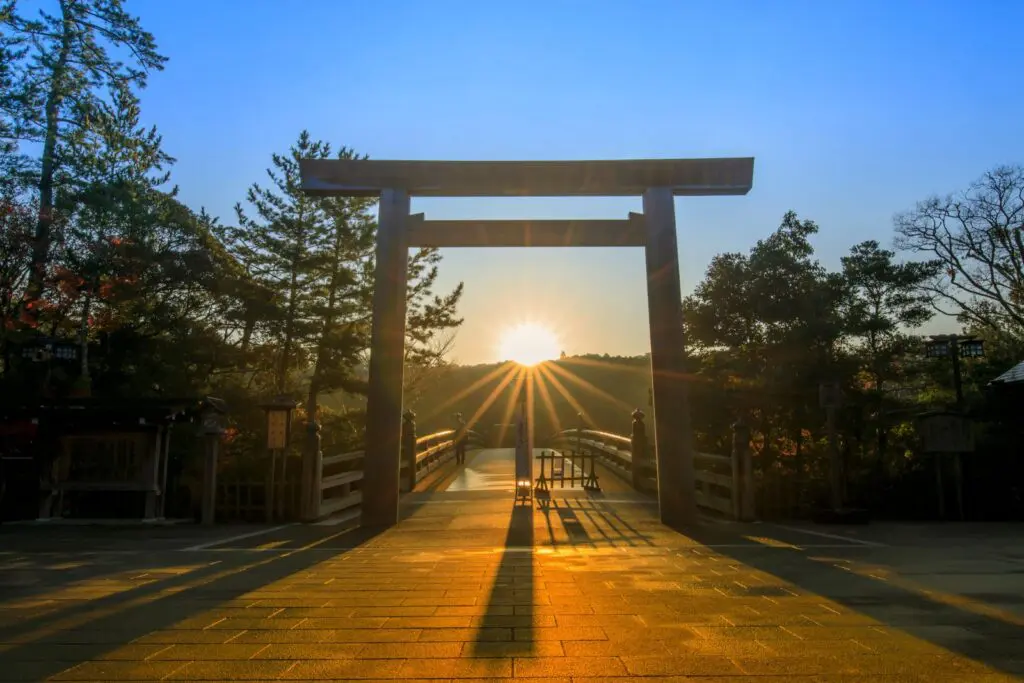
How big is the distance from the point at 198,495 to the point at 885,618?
9.70 meters

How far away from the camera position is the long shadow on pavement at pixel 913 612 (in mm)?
3021

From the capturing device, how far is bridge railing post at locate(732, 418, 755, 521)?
978 cm

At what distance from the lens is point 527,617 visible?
3760 millimetres

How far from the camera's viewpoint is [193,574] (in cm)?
537

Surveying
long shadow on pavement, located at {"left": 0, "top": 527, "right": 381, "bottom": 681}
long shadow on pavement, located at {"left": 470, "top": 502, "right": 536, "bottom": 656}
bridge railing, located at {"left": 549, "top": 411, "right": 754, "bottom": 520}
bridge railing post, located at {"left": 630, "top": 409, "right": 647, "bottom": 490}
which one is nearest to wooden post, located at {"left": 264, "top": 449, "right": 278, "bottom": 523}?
long shadow on pavement, located at {"left": 0, "top": 527, "right": 381, "bottom": 681}

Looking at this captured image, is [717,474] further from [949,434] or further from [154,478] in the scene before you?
[154,478]

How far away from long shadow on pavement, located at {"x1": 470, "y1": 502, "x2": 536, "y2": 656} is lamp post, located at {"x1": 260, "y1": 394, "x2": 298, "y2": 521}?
449cm

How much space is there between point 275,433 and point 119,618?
6.71m

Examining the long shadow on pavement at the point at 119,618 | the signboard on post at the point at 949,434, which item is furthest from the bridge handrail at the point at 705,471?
the long shadow on pavement at the point at 119,618

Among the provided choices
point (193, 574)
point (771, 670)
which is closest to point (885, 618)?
point (771, 670)

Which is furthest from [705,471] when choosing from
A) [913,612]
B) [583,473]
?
[913,612]

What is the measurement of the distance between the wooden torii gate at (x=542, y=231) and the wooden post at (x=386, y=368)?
14mm

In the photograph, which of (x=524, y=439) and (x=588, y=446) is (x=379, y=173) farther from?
(x=588, y=446)

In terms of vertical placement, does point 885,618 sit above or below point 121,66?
below
